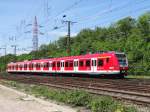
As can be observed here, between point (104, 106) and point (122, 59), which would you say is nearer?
point (104, 106)

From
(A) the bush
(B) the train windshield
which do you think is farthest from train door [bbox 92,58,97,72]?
(A) the bush

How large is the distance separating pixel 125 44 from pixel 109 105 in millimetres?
63658

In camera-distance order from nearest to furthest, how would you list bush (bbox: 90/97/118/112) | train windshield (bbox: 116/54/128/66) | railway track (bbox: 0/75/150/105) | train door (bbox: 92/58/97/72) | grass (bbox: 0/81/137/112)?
grass (bbox: 0/81/137/112)
bush (bbox: 90/97/118/112)
railway track (bbox: 0/75/150/105)
train windshield (bbox: 116/54/128/66)
train door (bbox: 92/58/97/72)

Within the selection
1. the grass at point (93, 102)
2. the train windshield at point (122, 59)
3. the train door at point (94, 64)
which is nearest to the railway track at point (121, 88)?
the grass at point (93, 102)

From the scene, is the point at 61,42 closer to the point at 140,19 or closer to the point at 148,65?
the point at 140,19

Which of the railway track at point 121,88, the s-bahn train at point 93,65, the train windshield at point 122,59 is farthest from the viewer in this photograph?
the train windshield at point 122,59

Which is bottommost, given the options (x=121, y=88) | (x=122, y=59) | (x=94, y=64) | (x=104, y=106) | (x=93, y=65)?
(x=104, y=106)

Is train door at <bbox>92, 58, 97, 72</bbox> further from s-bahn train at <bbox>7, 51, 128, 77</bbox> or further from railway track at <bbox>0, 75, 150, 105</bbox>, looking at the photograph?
railway track at <bbox>0, 75, 150, 105</bbox>

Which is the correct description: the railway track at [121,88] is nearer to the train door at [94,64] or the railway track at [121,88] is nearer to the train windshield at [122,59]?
the train windshield at [122,59]

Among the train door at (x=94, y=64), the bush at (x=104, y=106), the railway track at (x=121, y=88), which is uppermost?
the train door at (x=94, y=64)

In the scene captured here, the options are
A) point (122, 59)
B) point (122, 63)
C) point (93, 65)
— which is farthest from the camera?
point (93, 65)

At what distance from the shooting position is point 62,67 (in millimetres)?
54406

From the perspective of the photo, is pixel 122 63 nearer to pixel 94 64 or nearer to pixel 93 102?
pixel 94 64

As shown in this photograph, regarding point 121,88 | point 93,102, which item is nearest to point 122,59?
point 121,88
